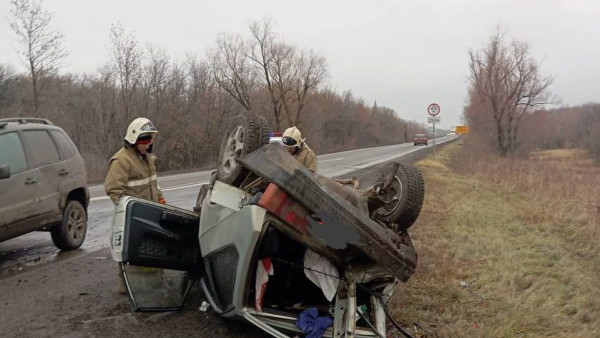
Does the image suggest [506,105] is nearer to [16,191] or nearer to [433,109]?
[433,109]

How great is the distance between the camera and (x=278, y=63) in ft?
149

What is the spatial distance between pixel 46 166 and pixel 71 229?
98cm

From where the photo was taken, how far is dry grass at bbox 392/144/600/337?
4234 mm

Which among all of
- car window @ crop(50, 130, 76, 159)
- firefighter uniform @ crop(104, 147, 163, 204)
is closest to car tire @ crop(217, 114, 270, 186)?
firefighter uniform @ crop(104, 147, 163, 204)

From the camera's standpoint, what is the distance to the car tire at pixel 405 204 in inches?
165

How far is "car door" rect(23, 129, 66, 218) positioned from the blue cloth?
438 centimetres

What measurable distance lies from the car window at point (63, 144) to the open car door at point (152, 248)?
11.6 ft

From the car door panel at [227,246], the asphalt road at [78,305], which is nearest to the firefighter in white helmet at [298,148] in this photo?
the asphalt road at [78,305]

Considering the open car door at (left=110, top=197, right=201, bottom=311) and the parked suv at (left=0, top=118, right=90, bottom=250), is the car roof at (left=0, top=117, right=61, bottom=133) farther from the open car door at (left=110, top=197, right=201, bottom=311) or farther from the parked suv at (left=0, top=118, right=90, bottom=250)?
the open car door at (left=110, top=197, right=201, bottom=311)

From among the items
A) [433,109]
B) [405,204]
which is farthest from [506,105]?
[405,204]

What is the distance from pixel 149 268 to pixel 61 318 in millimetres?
887

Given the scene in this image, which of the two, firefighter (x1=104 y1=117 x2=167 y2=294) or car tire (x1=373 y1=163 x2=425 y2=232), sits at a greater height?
firefighter (x1=104 y1=117 x2=167 y2=294)

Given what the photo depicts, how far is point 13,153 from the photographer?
19.7ft

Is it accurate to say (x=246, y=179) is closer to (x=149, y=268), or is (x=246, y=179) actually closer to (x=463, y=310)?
(x=149, y=268)
